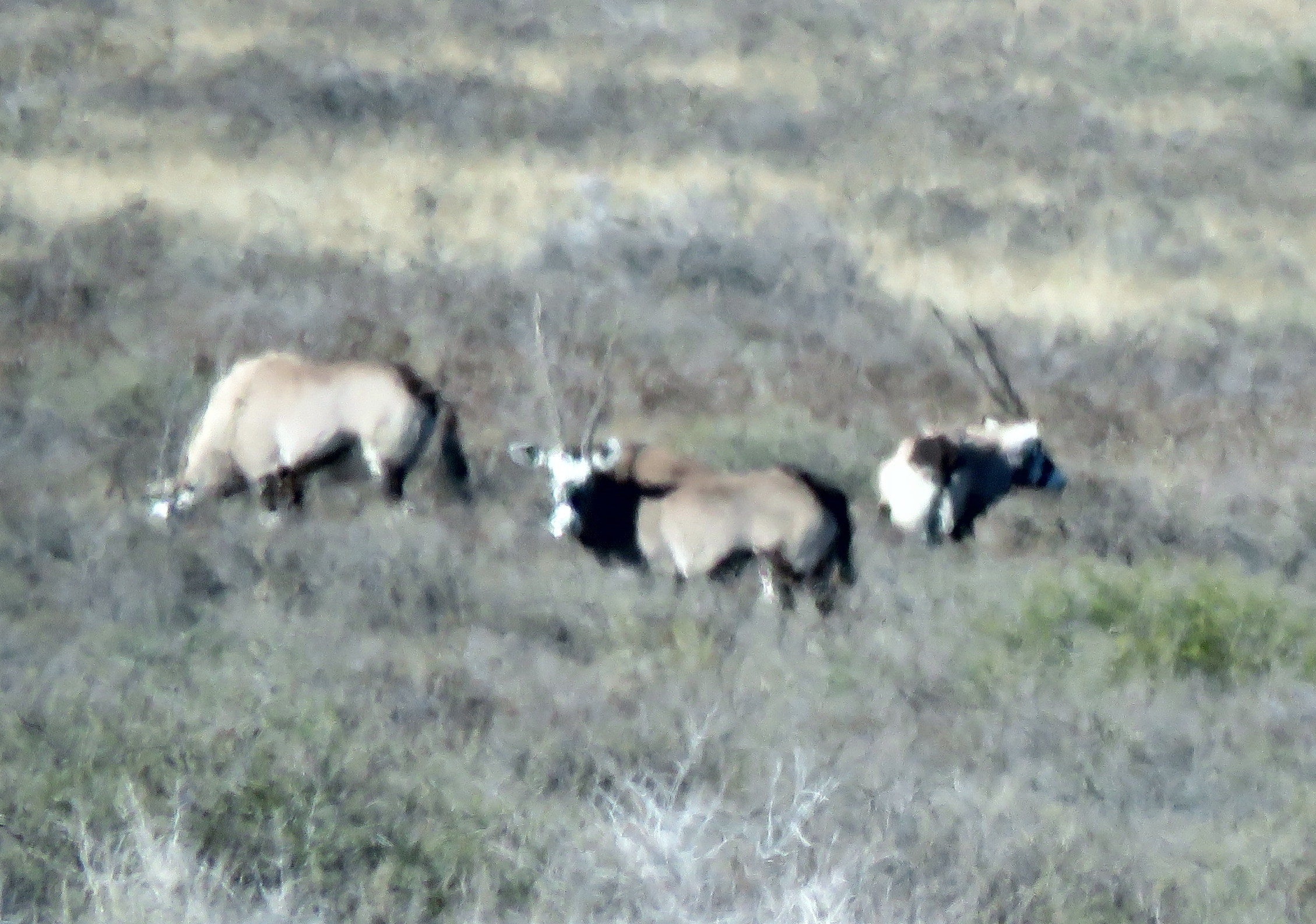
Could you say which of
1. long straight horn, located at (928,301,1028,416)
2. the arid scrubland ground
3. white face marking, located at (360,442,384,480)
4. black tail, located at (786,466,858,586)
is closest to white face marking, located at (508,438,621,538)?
the arid scrubland ground

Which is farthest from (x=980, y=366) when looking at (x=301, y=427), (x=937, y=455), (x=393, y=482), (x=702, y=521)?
(x=301, y=427)

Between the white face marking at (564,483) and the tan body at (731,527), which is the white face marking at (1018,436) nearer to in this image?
the tan body at (731,527)

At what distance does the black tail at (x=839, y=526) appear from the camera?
10.8 m

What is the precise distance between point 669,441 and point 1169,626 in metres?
4.59

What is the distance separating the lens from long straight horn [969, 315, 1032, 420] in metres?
14.3

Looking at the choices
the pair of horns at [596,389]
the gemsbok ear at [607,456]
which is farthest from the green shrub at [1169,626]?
the pair of horns at [596,389]

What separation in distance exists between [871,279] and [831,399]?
2.87 m

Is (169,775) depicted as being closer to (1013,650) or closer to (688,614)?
(688,614)

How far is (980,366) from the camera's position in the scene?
14820 mm

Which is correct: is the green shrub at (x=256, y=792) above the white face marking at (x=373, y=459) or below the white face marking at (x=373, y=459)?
above

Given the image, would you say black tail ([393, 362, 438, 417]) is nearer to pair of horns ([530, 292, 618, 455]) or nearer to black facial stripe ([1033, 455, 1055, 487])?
pair of horns ([530, 292, 618, 455])

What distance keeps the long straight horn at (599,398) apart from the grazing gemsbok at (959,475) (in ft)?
8.00

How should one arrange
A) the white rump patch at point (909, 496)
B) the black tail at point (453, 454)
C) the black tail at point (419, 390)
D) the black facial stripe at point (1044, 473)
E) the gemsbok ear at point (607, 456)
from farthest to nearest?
1. the black facial stripe at point (1044, 473)
2. the white rump patch at point (909, 496)
3. the black tail at point (453, 454)
4. the black tail at point (419, 390)
5. the gemsbok ear at point (607, 456)

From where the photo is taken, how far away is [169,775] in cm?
692
